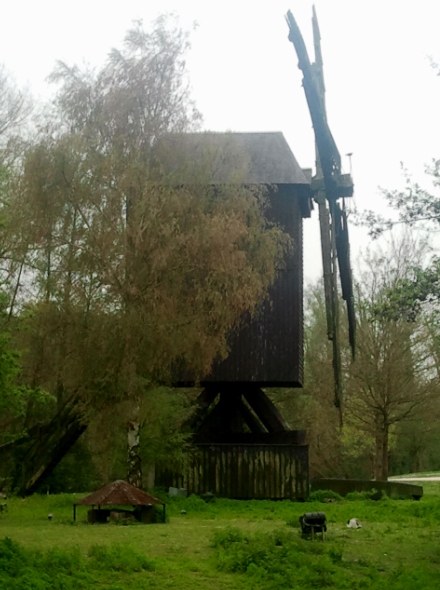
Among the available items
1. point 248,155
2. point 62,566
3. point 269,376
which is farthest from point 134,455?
point 62,566

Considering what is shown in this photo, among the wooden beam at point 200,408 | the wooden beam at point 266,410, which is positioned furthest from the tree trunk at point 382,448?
the wooden beam at point 200,408

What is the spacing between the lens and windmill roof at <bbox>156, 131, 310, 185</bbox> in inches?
873

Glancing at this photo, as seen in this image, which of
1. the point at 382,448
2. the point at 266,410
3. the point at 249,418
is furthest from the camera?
the point at 382,448

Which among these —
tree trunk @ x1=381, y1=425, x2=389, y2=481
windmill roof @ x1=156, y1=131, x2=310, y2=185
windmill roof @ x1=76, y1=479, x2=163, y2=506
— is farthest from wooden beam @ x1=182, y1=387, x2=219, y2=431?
tree trunk @ x1=381, y1=425, x2=389, y2=481

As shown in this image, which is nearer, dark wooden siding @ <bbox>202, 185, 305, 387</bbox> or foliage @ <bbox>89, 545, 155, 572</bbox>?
foliage @ <bbox>89, 545, 155, 572</bbox>

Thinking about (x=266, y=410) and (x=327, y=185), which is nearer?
(x=327, y=185)

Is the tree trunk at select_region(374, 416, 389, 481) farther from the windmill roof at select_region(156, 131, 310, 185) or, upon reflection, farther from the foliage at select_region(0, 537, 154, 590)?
the foliage at select_region(0, 537, 154, 590)

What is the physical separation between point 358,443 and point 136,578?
29508 millimetres

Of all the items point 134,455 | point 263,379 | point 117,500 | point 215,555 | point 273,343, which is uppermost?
point 273,343

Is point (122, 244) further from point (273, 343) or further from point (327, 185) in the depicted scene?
point (327, 185)

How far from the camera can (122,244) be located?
66.3ft

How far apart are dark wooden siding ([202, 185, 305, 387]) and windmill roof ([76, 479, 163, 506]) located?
8469 mm

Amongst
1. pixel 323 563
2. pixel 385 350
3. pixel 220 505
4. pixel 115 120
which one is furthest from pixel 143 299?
pixel 385 350

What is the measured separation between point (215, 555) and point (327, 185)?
18.4 feet
